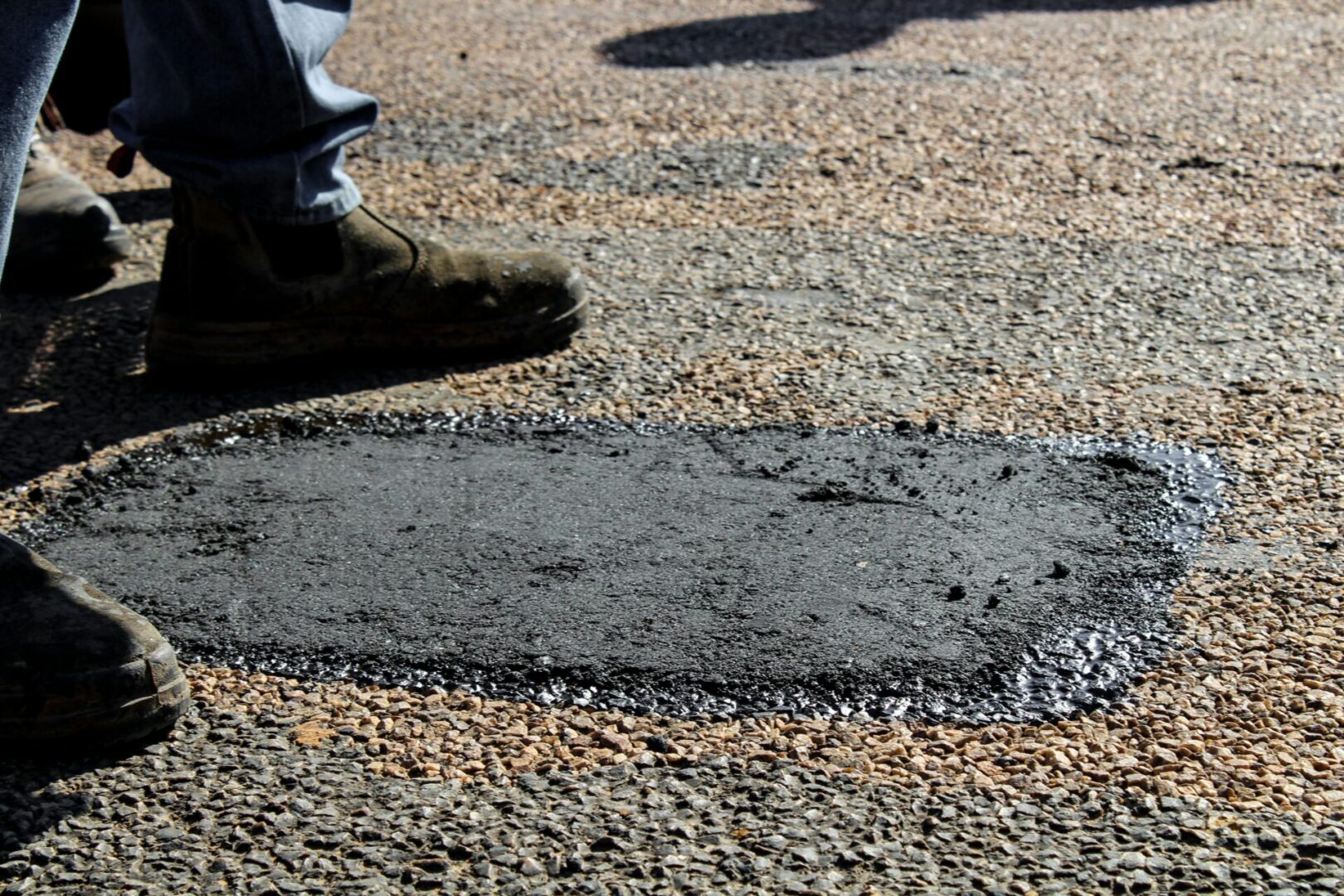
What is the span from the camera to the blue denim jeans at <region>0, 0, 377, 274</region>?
119 inches

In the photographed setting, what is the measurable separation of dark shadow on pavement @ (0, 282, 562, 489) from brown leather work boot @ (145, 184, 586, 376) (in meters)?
0.05

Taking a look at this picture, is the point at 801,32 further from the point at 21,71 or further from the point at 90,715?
the point at 90,715

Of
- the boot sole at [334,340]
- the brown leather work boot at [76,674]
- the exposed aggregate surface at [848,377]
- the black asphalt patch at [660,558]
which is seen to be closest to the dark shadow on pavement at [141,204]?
the exposed aggregate surface at [848,377]

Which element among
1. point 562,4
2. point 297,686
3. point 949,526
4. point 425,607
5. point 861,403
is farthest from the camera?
point 562,4

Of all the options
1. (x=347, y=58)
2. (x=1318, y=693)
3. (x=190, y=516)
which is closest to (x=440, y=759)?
(x=190, y=516)

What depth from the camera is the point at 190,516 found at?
8.67 ft

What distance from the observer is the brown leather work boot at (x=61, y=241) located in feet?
12.3

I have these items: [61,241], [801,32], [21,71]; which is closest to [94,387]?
[61,241]

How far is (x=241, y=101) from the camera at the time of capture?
3.05 meters

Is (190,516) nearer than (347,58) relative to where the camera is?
Yes

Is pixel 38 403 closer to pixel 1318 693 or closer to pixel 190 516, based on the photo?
pixel 190 516

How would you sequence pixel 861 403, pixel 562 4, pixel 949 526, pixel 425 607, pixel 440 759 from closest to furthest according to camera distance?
pixel 440 759 < pixel 425 607 < pixel 949 526 < pixel 861 403 < pixel 562 4

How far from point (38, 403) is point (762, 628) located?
5.85 ft

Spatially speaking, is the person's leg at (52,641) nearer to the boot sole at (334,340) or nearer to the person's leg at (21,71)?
the person's leg at (21,71)
